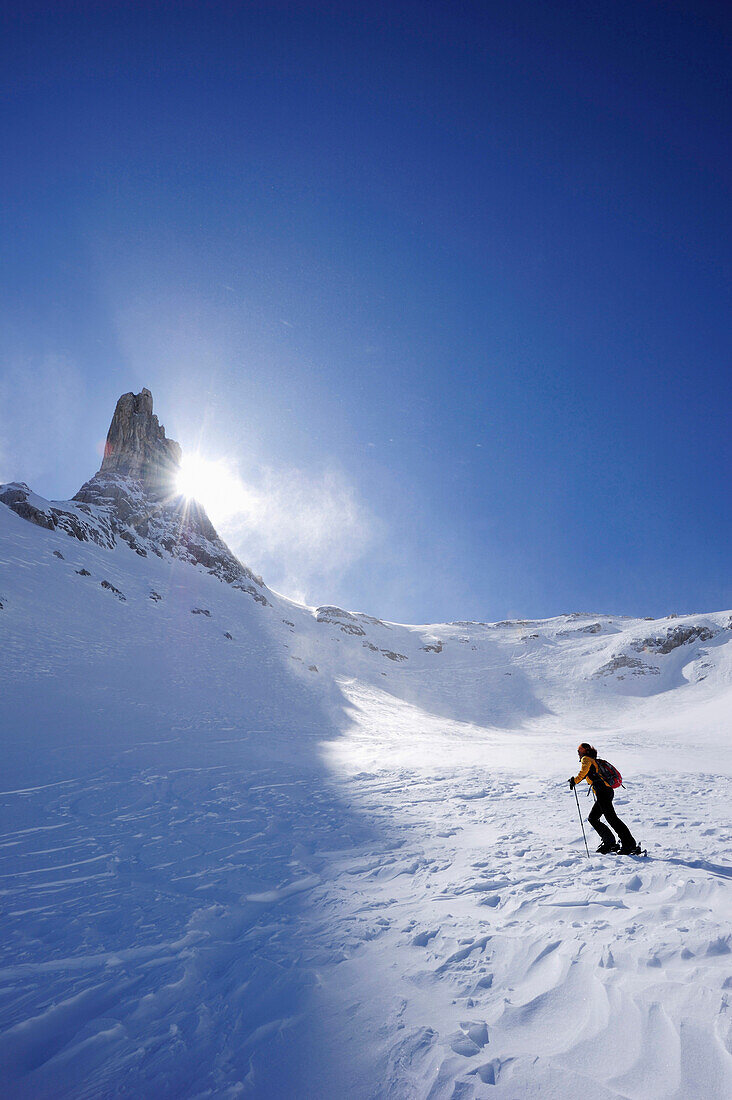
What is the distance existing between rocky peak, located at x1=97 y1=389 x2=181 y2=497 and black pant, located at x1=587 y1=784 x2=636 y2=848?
219ft

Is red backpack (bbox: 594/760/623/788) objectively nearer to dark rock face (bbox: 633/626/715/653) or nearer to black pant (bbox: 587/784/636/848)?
black pant (bbox: 587/784/636/848)

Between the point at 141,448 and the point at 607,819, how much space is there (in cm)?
7829

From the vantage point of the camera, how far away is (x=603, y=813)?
6270mm

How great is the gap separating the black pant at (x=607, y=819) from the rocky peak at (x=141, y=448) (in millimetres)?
66653

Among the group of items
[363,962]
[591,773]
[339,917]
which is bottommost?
[339,917]

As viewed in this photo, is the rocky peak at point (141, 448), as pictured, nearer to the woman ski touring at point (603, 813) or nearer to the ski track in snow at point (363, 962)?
the ski track in snow at point (363, 962)

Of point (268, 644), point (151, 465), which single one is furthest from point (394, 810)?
point (151, 465)

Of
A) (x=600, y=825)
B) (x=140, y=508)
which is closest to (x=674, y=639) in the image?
(x=600, y=825)

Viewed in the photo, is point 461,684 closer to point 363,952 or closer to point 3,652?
point 3,652

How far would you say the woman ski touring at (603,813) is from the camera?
5.89m

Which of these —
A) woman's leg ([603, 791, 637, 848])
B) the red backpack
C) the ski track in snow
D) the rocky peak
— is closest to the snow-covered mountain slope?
the ski track in snow

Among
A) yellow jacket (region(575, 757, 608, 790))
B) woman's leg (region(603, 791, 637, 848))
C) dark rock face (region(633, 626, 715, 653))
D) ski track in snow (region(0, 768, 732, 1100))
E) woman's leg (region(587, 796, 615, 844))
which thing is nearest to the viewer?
ski track in snow (region(0, 768, 732, 1100))

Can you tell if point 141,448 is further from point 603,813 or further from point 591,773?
point 603,813

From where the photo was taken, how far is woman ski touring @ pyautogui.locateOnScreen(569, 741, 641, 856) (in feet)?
19.3
